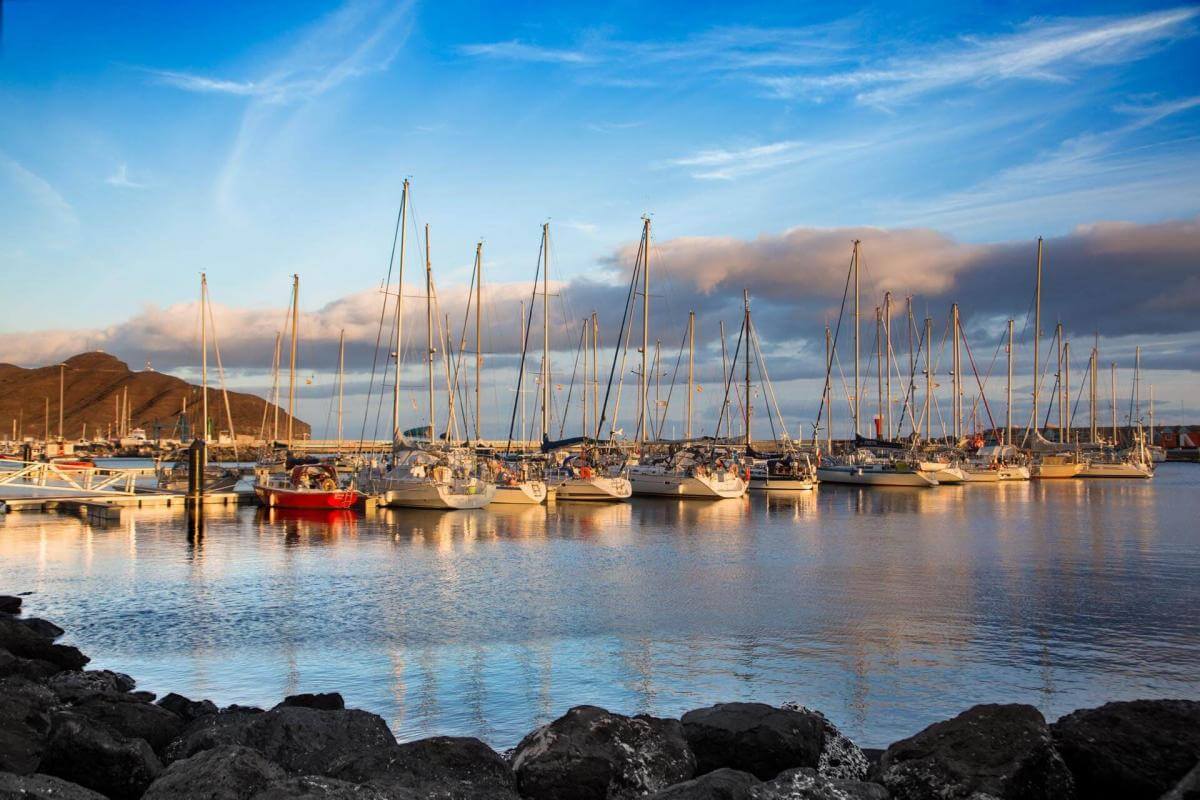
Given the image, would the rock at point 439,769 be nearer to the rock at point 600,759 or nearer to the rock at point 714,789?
the rock at point 600,759

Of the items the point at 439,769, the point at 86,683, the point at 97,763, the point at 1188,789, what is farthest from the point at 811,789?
the point at 86,683

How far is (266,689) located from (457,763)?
6789 millimetres

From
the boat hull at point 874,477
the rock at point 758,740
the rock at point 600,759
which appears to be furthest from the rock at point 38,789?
the boat hull at point 874,477

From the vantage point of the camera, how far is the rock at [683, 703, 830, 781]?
396 inches

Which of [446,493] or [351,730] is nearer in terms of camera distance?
[351,730]

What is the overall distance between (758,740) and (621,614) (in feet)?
36.3

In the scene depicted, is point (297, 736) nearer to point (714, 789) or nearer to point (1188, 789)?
point (714, 789)

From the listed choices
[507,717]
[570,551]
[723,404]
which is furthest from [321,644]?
[723,404]

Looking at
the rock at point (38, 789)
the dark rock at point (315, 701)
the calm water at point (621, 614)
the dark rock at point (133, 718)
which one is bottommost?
the calm water at point (621, 614)

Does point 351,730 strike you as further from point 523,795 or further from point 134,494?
point 134,494

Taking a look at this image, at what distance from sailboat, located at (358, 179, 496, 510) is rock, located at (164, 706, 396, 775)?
37.4 metres

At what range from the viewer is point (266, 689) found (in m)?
14.7

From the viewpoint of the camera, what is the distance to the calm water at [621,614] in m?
14.6

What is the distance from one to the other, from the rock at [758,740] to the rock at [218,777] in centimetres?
438
